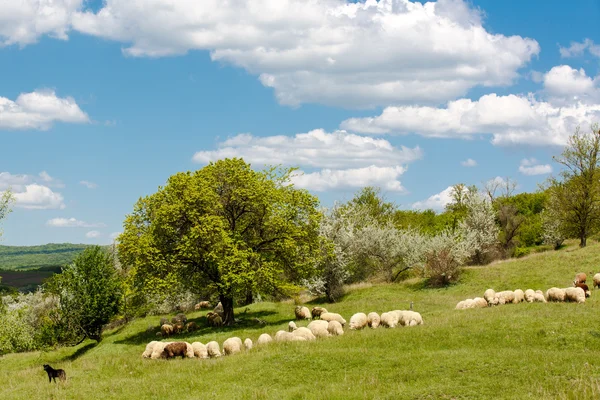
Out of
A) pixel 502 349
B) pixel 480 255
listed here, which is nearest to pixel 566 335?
pixel 502 349

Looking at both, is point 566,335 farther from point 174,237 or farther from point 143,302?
point 143,302

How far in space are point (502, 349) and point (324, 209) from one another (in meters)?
39.9

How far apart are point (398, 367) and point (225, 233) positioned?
20.5m

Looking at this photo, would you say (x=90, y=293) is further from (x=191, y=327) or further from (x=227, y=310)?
(x=227, y=310)

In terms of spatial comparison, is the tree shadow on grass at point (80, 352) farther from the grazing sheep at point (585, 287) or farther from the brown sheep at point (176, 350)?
the grazing sheep at point (585, 287)

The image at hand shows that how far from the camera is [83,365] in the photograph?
99.6ft

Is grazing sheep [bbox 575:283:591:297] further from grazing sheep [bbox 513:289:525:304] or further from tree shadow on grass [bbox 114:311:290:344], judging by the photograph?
tree shadow on grass [bbox 114:311:290:344]

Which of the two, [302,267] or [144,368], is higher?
[302,267]

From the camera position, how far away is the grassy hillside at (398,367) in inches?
710

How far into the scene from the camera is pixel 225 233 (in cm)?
3881

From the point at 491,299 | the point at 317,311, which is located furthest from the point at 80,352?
the point at 491,299

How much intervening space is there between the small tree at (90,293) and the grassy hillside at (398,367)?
5.38 metres

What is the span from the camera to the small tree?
40344mm

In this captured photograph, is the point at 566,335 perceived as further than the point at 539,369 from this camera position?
Yes
